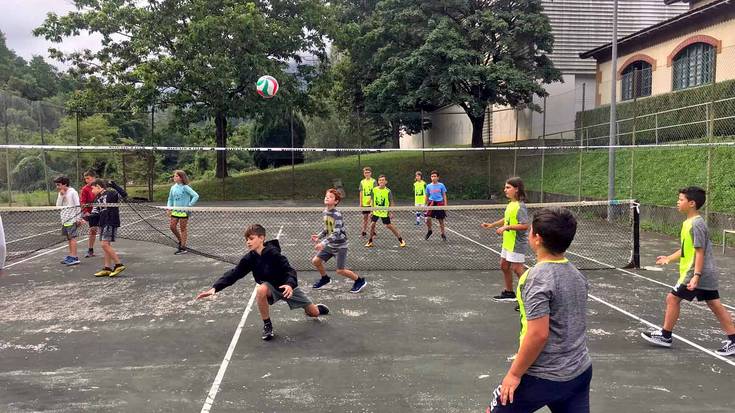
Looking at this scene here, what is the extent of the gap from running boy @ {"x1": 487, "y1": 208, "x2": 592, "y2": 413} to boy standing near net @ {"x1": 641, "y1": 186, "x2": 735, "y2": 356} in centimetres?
335

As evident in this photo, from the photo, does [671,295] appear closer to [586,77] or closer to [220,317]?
[220,317]

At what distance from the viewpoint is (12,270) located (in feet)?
31.8

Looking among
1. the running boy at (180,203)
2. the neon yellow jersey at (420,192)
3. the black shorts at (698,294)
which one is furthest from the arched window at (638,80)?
the black shorts at (698,294)

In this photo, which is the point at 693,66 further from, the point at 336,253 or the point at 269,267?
the point at 269,267

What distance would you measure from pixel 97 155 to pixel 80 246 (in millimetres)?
20528

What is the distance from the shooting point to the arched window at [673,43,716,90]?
2070 cm

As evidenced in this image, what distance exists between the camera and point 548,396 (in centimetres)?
261

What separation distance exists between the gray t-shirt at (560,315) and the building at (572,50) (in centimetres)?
2807

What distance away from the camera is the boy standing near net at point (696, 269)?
5242 mm

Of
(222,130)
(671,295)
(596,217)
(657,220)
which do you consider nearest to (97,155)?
(222,130)

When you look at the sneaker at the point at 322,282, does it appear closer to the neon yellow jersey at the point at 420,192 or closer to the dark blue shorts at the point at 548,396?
the dark blue shorts at the point at 548,396

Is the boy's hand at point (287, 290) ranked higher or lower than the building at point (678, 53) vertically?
lower

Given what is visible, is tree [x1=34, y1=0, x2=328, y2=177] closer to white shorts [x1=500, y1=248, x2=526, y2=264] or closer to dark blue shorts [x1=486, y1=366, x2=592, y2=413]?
white shorts [x1=500, y1=248, x2=526, y2=264]

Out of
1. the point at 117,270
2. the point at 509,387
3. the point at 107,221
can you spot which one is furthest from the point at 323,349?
the point at 107,221
